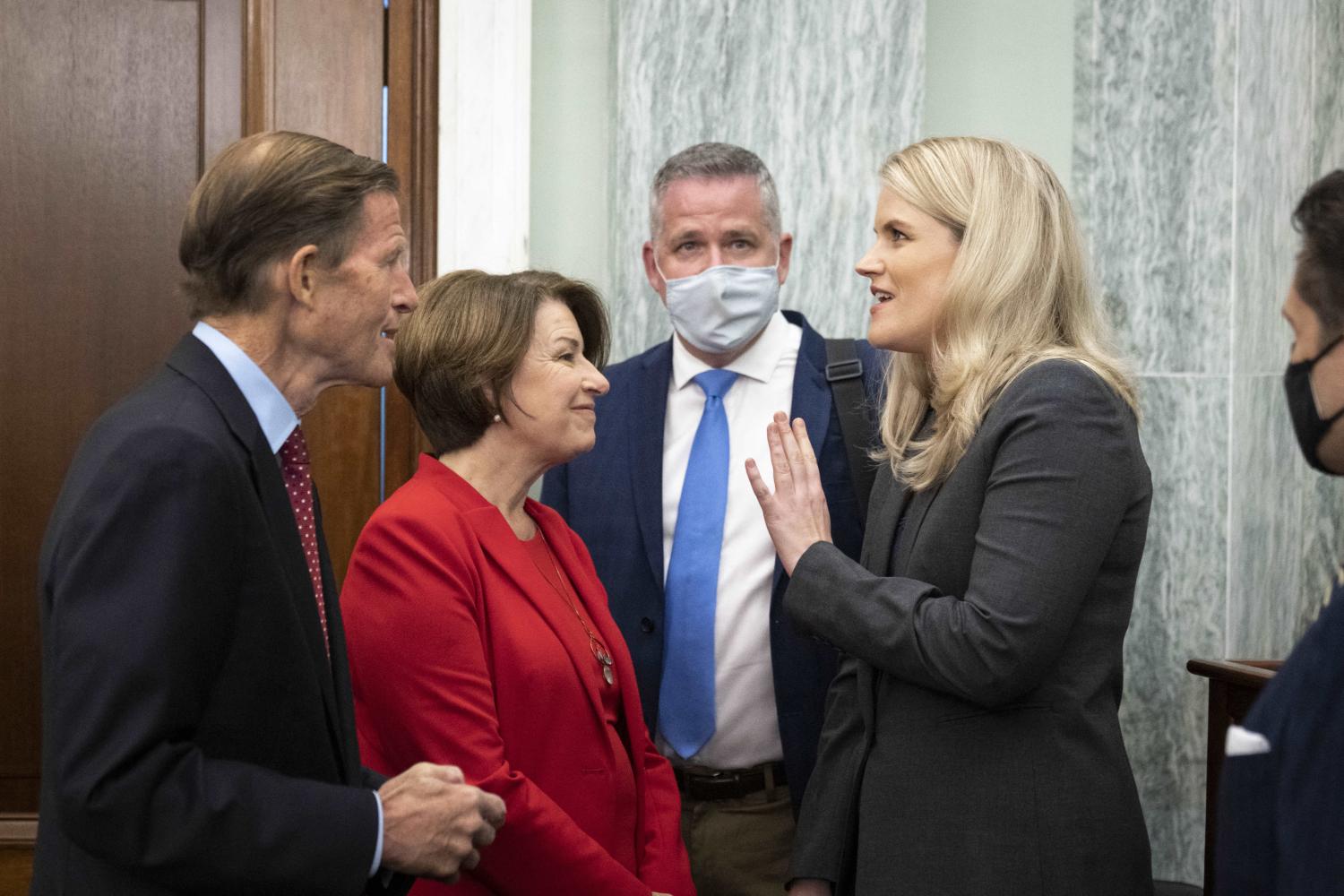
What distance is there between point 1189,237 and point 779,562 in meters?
1.64

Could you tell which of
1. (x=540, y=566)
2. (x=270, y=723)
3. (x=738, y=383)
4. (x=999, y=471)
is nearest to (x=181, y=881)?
(x=270, y=723)

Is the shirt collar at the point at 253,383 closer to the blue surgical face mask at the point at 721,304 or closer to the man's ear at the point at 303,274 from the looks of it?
the man's ear at the point at 303,274

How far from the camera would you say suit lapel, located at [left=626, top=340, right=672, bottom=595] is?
278 centimetres

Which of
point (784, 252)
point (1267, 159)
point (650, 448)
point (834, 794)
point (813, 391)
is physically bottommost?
point (834, 794)

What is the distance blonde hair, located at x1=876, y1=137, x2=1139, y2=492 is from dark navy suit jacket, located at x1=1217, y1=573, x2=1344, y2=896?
93 centimetres

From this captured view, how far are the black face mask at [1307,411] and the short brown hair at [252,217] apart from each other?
1.18 meters

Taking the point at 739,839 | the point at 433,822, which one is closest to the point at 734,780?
the point at 739,839

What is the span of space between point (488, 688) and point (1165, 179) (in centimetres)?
239

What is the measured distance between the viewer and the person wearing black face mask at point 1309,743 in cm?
120

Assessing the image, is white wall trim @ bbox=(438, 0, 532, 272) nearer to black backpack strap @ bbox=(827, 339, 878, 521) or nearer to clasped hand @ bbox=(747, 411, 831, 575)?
black backpack strap @ bbox=(827, 339, 878, 521)

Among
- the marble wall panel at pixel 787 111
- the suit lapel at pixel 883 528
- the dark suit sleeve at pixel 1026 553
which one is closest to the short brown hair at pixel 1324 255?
the dark suit sleeve at pixel 1026 553

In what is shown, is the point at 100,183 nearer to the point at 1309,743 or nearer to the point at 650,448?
the point at 650,448

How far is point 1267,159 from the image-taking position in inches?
142

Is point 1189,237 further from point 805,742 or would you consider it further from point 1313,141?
point 805,742
